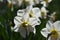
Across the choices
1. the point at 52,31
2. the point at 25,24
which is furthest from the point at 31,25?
the point at 52,31

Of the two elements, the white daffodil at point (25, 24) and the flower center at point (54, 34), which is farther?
the white daffodil at point (25, 24)

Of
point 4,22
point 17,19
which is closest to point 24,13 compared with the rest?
point 17,19

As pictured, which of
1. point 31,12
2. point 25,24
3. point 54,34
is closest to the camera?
point 54,34

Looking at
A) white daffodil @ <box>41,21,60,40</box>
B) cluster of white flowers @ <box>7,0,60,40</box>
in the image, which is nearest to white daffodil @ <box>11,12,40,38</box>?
cluster of white flowers @ <box>7,0,60,40</box>

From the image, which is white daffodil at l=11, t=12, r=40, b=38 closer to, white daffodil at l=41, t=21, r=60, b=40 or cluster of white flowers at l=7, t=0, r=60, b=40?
cluster of white flowers at l=7, t=0, r=60, b=40

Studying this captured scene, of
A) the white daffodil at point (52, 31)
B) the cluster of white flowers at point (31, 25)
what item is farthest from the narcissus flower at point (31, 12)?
the white daffodil at point (52, 31)

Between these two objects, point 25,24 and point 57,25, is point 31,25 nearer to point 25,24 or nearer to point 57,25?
point 25,24

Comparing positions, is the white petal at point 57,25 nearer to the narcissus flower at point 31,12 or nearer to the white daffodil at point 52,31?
the white daffodil at point 52,31

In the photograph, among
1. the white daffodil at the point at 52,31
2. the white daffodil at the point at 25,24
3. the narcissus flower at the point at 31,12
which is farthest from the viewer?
the narcissus flower at the point at 31,12

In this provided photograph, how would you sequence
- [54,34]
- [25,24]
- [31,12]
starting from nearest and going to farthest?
1. [54,34]
2. [25,24]
3. [31,12]
